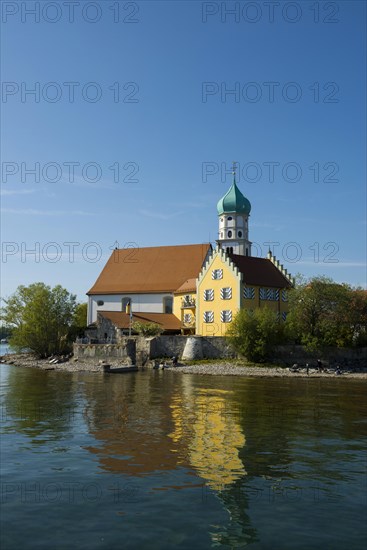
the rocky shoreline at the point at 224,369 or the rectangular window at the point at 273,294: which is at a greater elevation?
the rectangular window at the point at 273,294

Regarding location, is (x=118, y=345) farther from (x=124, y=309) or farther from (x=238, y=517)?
(x=238, y=517)

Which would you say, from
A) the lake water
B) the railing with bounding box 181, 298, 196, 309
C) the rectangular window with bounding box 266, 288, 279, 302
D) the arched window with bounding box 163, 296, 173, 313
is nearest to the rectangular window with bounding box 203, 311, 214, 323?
the railing with bounding box 181, 298, 196, 309

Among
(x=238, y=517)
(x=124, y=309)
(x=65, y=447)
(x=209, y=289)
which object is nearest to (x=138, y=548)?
(x=238, y=517)

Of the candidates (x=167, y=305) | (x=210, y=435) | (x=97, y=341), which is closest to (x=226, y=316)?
(x=167, y=305)

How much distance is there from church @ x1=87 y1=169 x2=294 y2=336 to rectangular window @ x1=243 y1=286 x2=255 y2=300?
125mm

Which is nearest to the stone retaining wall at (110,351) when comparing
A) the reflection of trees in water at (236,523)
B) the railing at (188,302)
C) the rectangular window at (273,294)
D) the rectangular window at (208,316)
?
the rectangular window at (208,316)

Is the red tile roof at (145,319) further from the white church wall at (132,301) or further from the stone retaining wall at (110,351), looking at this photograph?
the white church wall at (132,301)

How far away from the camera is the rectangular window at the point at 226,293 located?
68688mm

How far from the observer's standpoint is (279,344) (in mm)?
64812

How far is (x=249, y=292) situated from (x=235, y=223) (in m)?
24.8

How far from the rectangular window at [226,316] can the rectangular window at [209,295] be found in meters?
2.55

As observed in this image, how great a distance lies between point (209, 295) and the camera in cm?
7119

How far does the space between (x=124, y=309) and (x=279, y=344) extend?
30680 millimetres

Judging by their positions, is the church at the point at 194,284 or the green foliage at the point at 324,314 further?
the church at the point at 194,284
